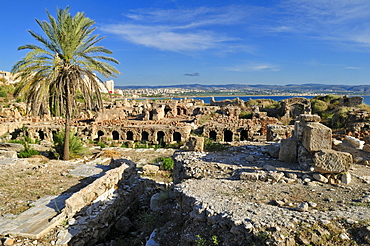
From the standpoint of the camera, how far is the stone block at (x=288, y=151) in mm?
6887

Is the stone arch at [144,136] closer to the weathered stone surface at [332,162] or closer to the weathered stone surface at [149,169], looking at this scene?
the weathered stone surface at [149,169]

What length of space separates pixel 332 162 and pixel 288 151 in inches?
65.9

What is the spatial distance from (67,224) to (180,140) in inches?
572

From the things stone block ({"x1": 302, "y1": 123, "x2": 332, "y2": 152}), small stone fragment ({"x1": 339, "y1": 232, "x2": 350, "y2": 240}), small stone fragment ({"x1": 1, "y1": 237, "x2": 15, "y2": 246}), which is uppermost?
stone block ({"x1": 302, "y1": 123, "x2": 332, "y2": 152})

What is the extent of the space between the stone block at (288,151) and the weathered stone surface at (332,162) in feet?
4.83

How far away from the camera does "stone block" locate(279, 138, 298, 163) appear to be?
22.6ft

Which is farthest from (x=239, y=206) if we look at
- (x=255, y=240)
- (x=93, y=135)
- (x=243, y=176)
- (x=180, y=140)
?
(x=93, y=135)

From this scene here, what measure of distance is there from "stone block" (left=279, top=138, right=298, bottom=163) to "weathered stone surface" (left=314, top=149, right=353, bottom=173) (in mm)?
1473

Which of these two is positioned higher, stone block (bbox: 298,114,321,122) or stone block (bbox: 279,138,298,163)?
stone block (bbox: 298,114,321,122)

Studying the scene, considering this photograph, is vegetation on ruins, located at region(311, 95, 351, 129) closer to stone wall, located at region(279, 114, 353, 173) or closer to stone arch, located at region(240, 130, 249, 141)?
stone arch, located at region(240, 130, 249, 141)

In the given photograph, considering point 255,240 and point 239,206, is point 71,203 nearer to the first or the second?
point 239,206

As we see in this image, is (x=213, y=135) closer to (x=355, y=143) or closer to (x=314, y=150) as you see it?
(x=355, y=143)

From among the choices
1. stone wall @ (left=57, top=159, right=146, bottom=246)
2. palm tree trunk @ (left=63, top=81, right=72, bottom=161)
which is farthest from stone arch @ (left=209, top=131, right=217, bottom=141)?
stone wall @ (left=57, top=159, right=146, bottom=246)

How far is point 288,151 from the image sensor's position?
6.98 meters
